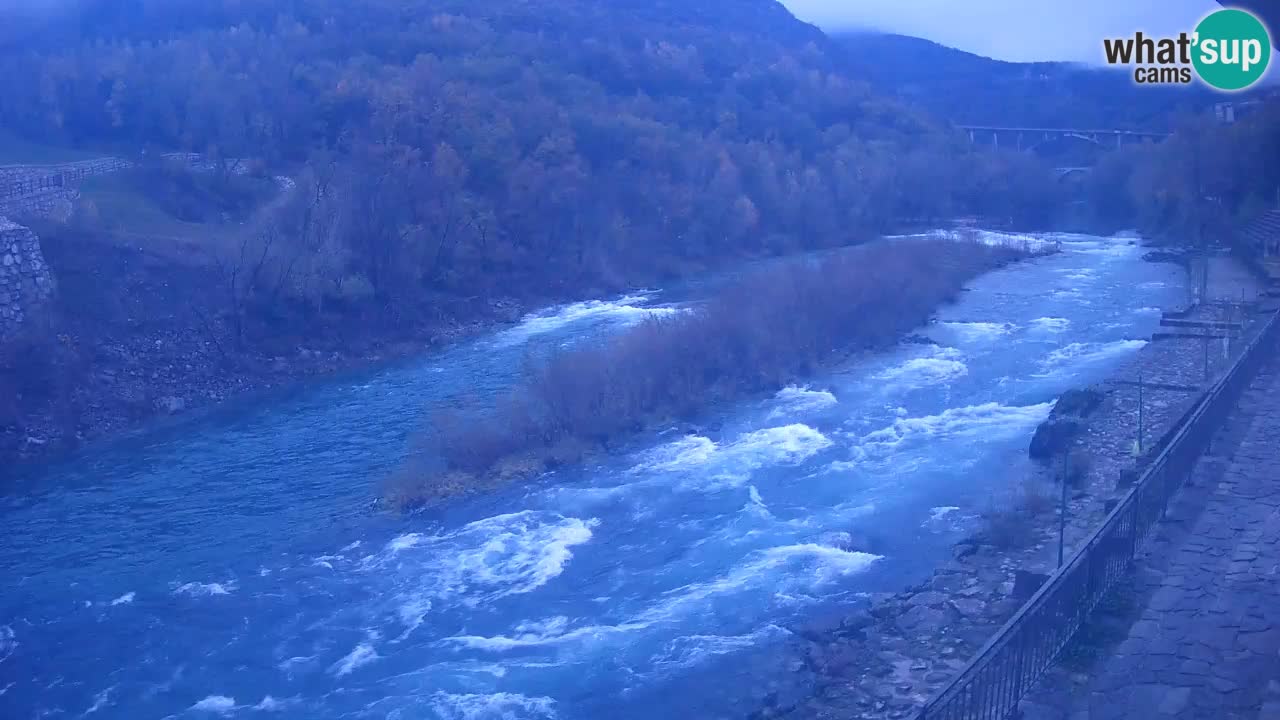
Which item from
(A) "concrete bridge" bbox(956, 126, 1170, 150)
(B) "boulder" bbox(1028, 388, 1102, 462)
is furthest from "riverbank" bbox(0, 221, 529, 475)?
(A) "concrete bridge" bbox(956, 126, 1170, 150)

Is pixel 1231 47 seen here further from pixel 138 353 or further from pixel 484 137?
pixel 484 137

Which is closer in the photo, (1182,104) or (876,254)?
(876,254)

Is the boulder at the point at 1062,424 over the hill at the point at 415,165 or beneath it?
beneath

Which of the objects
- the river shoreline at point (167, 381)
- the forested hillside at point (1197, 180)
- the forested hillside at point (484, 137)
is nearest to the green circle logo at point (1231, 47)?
the river shoreline at point (167, 381)

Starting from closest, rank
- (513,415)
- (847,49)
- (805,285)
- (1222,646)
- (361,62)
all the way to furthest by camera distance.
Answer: (1222,646) < (513,415) < (805,285) < (361,62) < (847,49)

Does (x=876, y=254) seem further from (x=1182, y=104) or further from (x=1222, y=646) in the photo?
(x=1222, y=646)

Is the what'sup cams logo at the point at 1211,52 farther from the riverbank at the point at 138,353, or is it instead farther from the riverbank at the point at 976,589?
the riverbank at the point at 138,353

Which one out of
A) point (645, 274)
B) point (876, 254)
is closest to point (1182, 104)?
point (876, 254)
